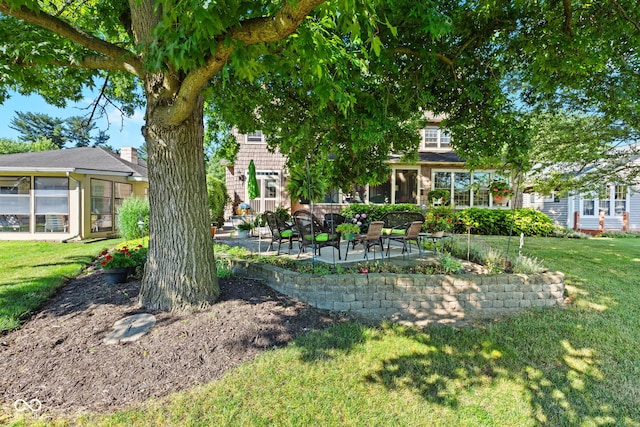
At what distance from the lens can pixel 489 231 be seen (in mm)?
14117

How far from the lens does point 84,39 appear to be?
3.70 meters

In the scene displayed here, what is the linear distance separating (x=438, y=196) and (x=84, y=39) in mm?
15453

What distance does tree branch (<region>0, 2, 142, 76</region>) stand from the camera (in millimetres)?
3242

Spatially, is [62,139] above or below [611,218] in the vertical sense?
above

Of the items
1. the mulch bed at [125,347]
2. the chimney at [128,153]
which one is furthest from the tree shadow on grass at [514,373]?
the chimney at [128,153]

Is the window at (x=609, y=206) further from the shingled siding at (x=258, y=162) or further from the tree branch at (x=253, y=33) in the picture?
the tree branch at (x=253, y=33)

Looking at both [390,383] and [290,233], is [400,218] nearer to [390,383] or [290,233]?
[290,233]

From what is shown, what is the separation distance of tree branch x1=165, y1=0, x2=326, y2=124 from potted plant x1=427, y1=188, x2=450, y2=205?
14.5 m

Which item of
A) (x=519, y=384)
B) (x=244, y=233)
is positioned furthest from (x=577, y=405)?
(x=244, y=233)

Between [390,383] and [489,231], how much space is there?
13.3m

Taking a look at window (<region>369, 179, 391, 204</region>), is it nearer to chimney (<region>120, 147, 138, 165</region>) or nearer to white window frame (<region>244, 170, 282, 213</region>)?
white window frame (<region>244, 170, 282, 213</region>)

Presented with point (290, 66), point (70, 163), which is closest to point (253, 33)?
point (290, 66)

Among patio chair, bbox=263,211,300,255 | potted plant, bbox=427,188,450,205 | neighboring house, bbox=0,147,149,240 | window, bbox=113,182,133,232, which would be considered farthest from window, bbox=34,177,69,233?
potted plant, bbox=427,188,450,205

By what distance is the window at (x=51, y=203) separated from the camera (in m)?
11.9
